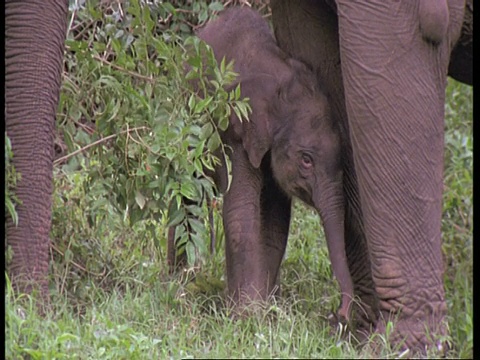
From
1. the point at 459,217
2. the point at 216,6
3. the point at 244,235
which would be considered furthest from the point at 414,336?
the point at 216,6

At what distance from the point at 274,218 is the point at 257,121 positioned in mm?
437

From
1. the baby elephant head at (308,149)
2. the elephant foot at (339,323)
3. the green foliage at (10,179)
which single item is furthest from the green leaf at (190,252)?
the green foliage at (10,179)

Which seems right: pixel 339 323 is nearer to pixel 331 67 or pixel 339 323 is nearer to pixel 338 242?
pixel 338 242

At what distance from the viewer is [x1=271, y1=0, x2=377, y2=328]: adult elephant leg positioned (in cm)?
514

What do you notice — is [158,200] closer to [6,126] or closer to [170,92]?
[170,92]

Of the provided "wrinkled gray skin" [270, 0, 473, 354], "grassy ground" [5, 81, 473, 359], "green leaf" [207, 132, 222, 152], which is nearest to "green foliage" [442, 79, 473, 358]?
"grassy ground" [5, 81, 473, 359]

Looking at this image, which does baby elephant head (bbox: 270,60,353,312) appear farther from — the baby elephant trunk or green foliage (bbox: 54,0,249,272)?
green foliage (bbox: 54,0,249,272)

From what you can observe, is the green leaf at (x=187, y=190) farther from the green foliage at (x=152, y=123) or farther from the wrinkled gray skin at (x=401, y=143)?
the wrinkled gray skin at (x=401, y=143)

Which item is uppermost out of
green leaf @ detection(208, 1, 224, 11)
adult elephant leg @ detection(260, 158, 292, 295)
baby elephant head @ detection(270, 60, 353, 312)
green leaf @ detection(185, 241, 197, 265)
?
green leaf @ detection(208, 1, 224, 11)

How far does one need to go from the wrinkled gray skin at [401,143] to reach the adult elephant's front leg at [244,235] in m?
0.78

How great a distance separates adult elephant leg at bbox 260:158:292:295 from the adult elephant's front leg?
0.25 feet

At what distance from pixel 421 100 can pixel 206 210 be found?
145 cm

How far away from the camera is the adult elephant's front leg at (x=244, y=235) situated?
5.01 metres

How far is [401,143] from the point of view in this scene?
4.25 m
